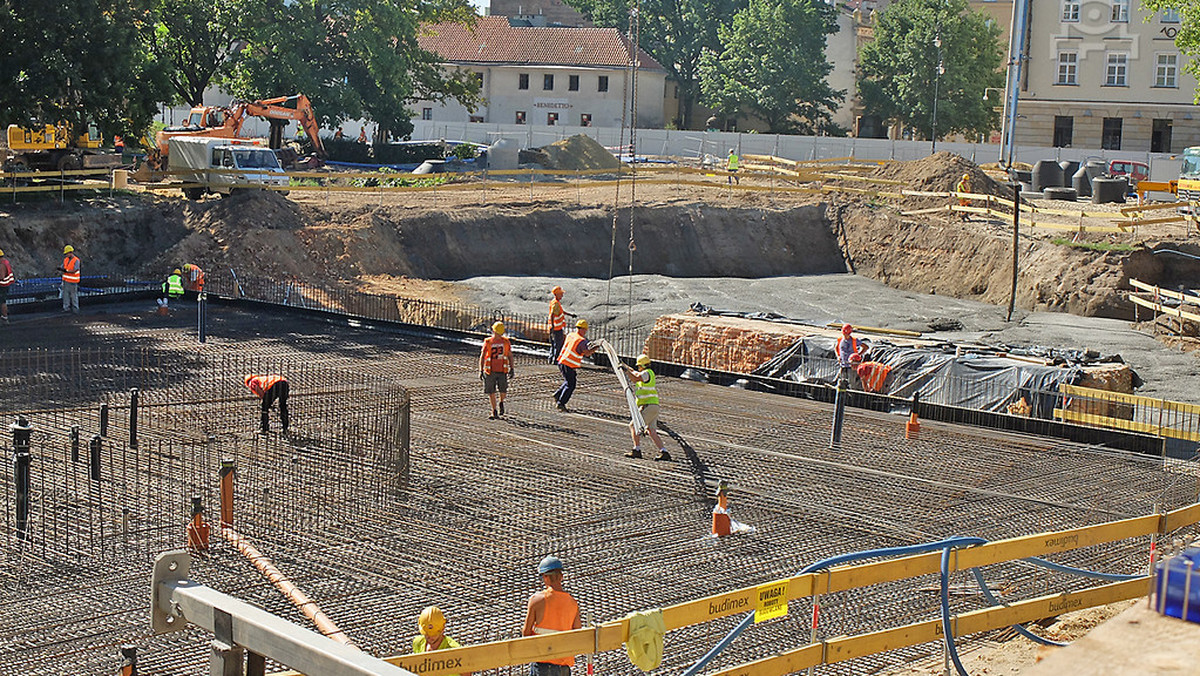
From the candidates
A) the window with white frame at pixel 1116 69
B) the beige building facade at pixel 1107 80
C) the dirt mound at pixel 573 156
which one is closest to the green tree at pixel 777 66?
the beige building facade at pixel 1107 80

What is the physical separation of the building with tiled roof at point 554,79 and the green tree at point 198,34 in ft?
76.5

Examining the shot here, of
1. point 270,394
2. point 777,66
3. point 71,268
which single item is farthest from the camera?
point 777,66

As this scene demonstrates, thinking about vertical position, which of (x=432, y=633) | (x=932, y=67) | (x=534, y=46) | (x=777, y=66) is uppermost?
(x=534, y=46)

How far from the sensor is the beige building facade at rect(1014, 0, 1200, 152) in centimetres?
5738

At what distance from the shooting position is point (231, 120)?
37719 millimetres

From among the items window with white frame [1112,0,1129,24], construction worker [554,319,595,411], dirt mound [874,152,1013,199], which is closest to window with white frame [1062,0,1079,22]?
window with white frame [1112,0,1129,24]

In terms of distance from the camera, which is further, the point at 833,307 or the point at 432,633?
the point at 833,307

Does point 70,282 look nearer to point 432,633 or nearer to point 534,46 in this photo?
point 432,633

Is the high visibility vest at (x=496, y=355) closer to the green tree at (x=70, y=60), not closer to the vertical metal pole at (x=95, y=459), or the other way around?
the vertical metal pole at (x=95, y=459)

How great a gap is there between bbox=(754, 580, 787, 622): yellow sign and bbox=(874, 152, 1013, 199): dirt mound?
34.4m

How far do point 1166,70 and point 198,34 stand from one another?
135 feet

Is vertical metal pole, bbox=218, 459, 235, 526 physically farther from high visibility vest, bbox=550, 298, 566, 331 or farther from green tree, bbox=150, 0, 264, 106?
green tree, bbox=150, 0, 264, 106

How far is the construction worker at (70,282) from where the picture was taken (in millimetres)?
23072

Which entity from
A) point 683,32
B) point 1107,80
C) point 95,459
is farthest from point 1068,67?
point 95,459
